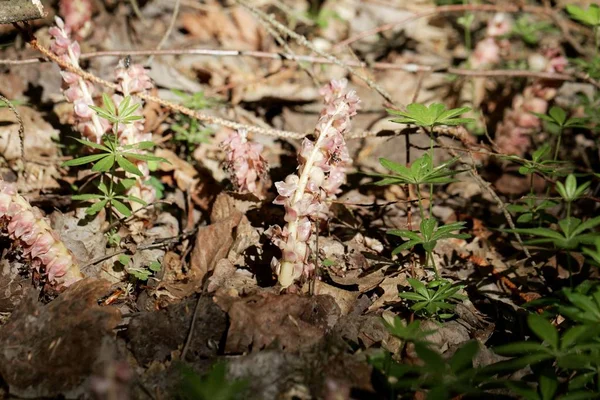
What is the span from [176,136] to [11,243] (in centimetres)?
108

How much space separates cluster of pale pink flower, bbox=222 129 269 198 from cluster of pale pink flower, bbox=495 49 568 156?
1774mm

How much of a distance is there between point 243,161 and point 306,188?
505 millimetres

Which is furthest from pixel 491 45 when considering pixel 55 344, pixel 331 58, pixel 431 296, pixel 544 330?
pixel 55 344

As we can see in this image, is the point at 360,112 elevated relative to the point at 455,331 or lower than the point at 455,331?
elevated

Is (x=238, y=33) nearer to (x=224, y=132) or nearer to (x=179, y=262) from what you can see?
(x=224, y=132)

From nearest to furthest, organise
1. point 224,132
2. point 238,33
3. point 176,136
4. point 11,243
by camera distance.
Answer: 1. point 11,243
2. point 176,136
3. point 224,132
4. point 238,33

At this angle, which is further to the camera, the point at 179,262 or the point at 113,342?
the point at 179,262

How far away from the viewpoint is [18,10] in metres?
2.00

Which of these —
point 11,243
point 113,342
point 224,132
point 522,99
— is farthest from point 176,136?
point 522,99

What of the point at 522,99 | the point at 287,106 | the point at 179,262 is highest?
the point at 522,99

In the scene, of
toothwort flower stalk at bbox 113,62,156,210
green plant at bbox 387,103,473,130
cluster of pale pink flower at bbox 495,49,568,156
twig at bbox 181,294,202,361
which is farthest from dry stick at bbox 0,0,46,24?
cluster of pale pink flower at bbox 495,49,568,156

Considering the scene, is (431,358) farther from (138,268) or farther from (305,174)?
(138,268)

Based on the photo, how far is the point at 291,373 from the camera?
1.46m

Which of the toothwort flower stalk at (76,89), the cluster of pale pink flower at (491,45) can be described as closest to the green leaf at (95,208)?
the toothwort flower stalk at (76,89)
